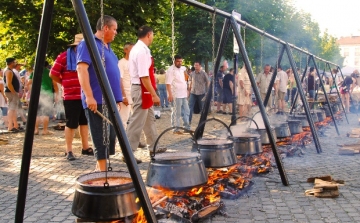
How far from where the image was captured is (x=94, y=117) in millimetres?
4797

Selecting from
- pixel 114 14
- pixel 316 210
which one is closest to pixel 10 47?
pixel 114 14

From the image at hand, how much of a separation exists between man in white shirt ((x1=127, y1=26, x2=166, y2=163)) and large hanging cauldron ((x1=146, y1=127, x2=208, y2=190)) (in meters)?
2.79

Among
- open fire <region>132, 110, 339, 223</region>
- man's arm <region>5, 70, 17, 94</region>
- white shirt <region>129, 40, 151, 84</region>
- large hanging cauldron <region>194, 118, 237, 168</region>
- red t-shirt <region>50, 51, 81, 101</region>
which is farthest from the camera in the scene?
man's arm <region>5, 70, 17, 94</region>

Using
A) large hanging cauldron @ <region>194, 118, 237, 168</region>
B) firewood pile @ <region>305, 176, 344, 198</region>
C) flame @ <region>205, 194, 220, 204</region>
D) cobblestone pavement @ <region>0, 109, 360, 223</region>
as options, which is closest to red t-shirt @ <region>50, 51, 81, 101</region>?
cobblestone pavement @ <region>0, 109, 360, 223</region>

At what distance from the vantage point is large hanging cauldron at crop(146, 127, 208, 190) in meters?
3.95

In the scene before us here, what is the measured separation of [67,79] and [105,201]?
436cm

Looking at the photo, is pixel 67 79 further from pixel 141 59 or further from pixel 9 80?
pixel 9 80

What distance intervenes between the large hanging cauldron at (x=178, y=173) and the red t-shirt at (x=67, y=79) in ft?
11.0

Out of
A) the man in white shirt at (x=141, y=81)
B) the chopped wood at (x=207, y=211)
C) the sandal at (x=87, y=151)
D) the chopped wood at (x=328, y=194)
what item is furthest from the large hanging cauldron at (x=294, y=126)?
the chopped wood at (x=207, y=211)

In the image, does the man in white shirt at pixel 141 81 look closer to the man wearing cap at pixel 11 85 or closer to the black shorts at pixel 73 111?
the black shorts at pixel 73 111

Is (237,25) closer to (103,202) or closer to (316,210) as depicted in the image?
(316,210)

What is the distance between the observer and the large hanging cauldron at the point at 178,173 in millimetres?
3945

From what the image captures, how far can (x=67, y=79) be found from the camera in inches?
277

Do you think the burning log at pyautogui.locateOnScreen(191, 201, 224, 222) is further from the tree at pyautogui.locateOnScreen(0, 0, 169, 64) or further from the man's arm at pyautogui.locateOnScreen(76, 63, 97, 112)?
the tree at pyautogui.locateOnScreen(0, 0, 169, 64)
